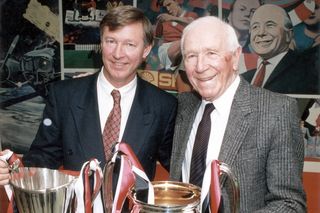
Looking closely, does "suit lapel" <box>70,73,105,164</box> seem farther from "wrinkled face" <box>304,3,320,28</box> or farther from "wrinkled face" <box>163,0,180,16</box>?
"wrinkled face" <box>304,3,320,28</box>

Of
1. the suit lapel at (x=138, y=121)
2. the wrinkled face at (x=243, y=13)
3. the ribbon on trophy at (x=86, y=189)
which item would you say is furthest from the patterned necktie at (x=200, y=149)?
the wrinkled face at (x=243, y=13)

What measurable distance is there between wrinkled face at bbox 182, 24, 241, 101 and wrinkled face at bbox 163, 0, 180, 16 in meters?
1.40

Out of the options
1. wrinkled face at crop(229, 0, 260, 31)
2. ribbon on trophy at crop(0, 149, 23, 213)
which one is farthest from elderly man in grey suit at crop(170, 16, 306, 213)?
wrinkled face at crop(229, 0, 260, 31)

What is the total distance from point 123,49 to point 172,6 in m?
1.26

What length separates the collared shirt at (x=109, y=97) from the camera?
4.84ft

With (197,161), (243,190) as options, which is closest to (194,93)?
(197,161)

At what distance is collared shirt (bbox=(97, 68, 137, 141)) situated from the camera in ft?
4.84

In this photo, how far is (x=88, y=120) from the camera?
1454mm

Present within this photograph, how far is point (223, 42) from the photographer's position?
1.18 m

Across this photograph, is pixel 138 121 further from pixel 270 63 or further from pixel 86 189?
pixel 270 63

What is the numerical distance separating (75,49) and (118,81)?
1.34 meters

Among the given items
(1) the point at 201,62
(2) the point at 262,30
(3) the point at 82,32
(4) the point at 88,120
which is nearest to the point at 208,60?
(1) the point at 201,62

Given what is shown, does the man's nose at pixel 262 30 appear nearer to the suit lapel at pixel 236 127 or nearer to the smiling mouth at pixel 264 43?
the smiling mouth at pixel 264 43

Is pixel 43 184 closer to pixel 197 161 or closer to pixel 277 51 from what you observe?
pixel 197 161
